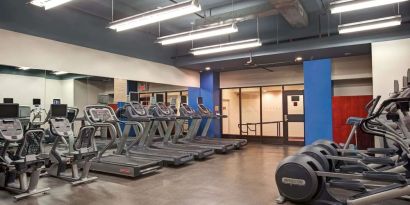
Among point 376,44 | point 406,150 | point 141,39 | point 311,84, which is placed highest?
point 141,39

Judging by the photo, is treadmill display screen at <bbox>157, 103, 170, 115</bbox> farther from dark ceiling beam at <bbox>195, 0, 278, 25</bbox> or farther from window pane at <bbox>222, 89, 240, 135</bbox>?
window pane at <bbox>222, 89, 240, 135</bbox>

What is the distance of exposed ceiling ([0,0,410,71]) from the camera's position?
19.9 feet

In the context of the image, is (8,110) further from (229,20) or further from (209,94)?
(209,94)

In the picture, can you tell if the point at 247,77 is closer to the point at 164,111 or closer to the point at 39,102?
the point at 164,111

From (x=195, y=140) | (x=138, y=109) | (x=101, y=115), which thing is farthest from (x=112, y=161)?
(x=195, y=140)

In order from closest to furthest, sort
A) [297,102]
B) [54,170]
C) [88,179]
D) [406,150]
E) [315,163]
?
[406,150] → [315,163] → [88,179] → [54,170] → [297,102]

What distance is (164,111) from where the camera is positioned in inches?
306

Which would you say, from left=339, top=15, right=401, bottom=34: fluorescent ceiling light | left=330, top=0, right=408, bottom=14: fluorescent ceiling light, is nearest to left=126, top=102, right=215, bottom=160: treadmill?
left=330, top=0, right=408, bottom=14: fluorescent ceiling light

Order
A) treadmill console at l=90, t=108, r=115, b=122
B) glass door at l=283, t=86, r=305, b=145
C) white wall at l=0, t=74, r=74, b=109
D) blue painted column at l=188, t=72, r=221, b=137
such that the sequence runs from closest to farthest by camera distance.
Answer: treadmill console at l=90, t=108, r=115, b=122 < white wall at l=0, t=74, r=74, b=109 < glass door at l=283, t=86, r=305, b=145 < blue painted column at l=188, t=72, r=221, b=137

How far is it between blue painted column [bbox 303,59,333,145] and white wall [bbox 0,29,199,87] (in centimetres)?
489

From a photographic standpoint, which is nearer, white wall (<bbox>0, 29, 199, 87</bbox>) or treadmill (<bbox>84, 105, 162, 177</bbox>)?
treadmill (<bbox>84, 105, 162, 177</bbox>)

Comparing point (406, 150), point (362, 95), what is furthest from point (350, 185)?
point (362, 95)

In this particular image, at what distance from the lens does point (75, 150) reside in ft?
16.9

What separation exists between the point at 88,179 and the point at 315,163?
409 cm
